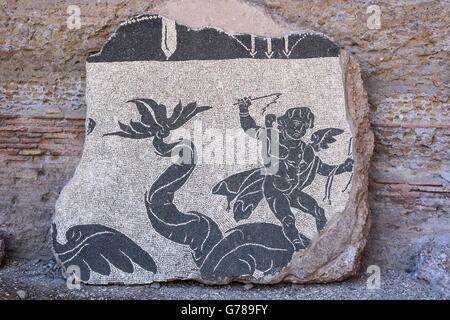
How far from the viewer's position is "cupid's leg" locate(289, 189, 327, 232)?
272 cm

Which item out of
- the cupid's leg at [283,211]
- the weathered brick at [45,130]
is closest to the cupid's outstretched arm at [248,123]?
the cupid's leg at [283,211]

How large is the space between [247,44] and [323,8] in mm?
680

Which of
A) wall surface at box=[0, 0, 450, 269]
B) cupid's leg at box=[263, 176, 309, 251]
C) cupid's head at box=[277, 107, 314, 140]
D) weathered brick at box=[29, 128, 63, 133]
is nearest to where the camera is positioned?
cupid's leg at box=[263, 176, 309, 251]

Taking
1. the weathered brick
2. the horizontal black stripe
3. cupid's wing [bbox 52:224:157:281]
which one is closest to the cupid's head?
the horizontal black stripe

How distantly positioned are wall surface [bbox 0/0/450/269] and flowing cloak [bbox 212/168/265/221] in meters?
0.90

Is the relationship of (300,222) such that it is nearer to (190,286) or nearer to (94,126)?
(190,286)

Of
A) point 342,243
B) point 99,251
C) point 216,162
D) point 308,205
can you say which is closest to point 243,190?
point 216,162

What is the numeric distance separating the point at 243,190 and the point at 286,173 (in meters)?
0.28

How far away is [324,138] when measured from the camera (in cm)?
279

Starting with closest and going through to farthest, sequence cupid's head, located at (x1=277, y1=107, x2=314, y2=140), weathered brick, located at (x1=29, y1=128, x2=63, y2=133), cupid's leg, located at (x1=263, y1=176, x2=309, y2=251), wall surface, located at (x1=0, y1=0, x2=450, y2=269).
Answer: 1. cupid's leg, located at (x1=263, y1=176, x2=309, y2=251)
2. cupid's head, located at (x1=277, y1=107, x2=314, y2=140)
3. wall surface, located at (x1=0, y1=0, x2=450, y2=269)
4. weathered brick, located at (x1=29, y1=128, x2=63, y2=133)

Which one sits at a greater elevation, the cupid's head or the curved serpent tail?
the cupid's head

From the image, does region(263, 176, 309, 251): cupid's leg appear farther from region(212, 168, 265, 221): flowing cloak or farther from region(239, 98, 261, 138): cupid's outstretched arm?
region(239, 98, 261, 138): cupid's outstretched arm

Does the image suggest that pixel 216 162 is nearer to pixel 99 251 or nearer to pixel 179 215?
pixel 179 215

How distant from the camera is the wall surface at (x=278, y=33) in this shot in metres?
3.10
